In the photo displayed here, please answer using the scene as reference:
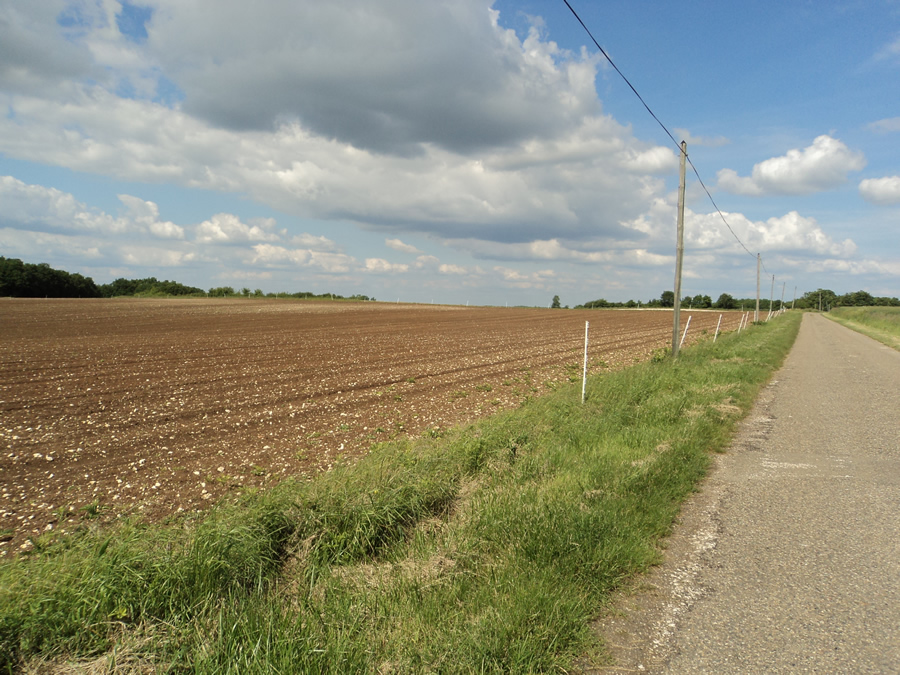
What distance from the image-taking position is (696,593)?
Answer: 3.68 metres

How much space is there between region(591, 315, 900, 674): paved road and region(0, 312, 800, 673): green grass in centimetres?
31

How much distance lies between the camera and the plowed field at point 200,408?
6520mm

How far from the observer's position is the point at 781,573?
3.93 metres

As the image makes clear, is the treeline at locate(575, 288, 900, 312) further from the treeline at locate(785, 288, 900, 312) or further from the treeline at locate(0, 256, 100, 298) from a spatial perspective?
the treeline at locate(0, 256, 100, 298)

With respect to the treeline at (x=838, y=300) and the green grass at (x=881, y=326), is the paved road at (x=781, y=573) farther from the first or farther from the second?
the treeline at (x=838, y=300)

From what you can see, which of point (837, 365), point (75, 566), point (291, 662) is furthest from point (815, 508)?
point (837, 365)

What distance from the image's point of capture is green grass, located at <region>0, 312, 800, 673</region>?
3000 millimetres

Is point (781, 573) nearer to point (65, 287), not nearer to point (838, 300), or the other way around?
point (65, 287)

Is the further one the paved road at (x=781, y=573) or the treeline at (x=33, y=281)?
the treeline at (x=33, y=281)

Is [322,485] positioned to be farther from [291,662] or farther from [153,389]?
[153,389]

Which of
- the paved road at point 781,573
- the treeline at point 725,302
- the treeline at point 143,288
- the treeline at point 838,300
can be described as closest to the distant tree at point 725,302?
the treeline at point 725,302

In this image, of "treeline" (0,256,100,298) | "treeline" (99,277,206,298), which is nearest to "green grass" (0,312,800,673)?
"treeline" (0,256,100,298)

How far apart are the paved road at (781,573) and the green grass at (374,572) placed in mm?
315

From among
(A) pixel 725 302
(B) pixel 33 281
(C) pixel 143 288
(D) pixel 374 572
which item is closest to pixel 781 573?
(D) pixel 374 572
